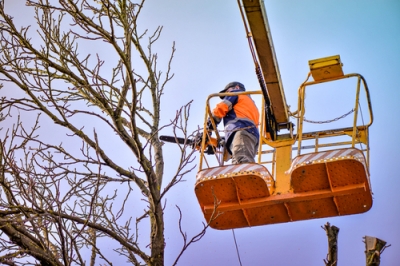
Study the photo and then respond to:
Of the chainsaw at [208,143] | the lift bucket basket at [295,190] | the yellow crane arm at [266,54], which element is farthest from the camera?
the chainsaw at [208,143]

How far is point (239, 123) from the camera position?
8.81 metres

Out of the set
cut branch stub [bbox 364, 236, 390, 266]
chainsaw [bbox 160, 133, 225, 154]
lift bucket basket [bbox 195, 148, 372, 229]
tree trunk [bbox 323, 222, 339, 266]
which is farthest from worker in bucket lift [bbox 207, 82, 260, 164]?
cut branch stub [bbox 364, 236, 390, 266]

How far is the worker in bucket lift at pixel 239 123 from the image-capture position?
28.1 feet

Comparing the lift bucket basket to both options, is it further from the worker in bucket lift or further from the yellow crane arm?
the yellow crane arm

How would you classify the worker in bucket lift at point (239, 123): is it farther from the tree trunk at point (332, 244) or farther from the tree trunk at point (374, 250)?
the tree trunk at point (374, 250)

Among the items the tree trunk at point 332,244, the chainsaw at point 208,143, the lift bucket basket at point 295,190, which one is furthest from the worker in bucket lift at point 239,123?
the tree trunk at point 332,244

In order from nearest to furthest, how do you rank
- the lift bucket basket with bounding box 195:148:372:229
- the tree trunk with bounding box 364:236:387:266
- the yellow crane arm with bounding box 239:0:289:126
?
the tree trunk with bounding box 364:236:387:266, the lift bucket basket with bounding box 195:148:372:229, the yellow crane arm with bounding box 239:0:289:126

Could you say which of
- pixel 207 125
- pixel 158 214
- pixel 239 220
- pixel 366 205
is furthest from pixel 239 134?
pixel 158 214

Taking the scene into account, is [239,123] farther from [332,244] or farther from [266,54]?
[332,244]

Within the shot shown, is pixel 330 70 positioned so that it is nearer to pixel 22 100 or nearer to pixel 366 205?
pixel 366 205

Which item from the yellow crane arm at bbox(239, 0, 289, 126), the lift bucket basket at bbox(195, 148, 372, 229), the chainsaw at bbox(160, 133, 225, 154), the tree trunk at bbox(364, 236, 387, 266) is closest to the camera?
the tree trunk at bbox(364, 236, 387, 266)

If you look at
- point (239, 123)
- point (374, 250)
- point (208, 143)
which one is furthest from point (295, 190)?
point (374, 250)

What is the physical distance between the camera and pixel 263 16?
8.55 m

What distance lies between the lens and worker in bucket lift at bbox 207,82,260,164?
28.1ft
